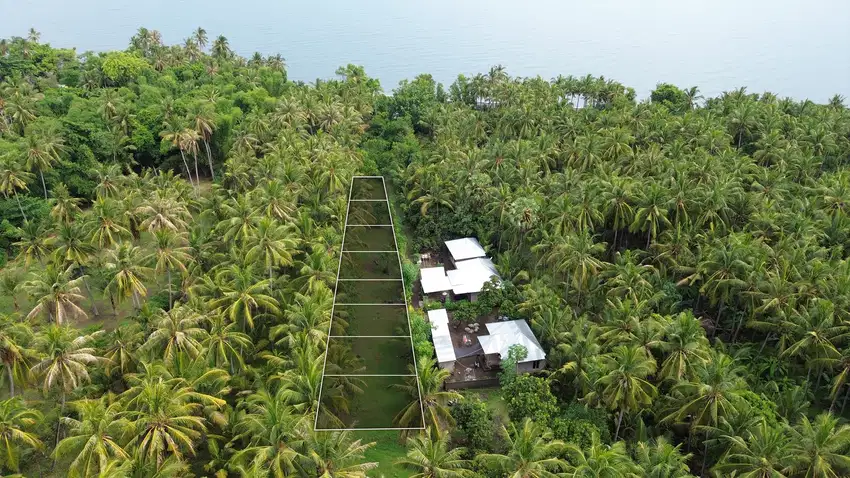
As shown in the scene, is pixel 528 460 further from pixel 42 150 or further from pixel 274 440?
pixel 42 150

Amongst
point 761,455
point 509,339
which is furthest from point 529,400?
point 761,455

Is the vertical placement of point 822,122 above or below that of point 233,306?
above

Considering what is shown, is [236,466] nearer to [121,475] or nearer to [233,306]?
[121,475]

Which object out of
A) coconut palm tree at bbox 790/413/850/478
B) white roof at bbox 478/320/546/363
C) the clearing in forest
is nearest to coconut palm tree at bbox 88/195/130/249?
white roof at bbox 478/320/546/363

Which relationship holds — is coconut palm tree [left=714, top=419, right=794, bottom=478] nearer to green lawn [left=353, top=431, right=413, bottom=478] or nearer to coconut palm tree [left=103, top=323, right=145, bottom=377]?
green lawn [left=353, top=431, right=413, bottom=478]

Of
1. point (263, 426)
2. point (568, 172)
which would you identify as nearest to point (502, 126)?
point (568, 172)
